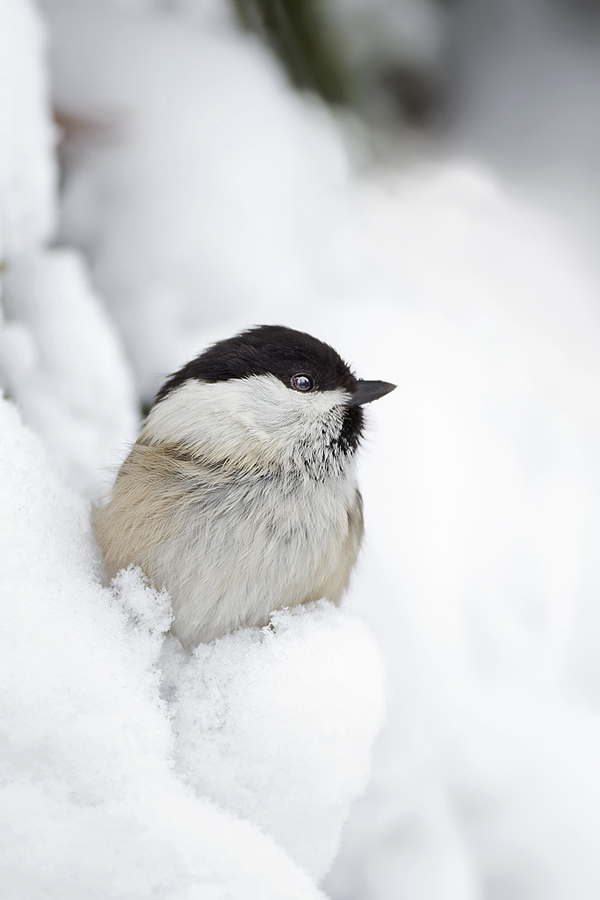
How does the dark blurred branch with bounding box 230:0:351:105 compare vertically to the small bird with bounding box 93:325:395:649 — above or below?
above

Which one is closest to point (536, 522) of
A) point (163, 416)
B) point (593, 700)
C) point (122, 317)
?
point (593, 700)

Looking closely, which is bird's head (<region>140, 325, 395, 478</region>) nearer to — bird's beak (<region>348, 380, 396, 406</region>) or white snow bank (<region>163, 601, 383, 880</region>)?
bird's beak (<region>348, 380, 396, 406</region>)

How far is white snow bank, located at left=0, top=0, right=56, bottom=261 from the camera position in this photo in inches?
51.3

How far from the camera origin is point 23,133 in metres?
1.38

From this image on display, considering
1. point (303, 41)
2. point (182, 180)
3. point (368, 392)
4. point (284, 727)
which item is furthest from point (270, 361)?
point (303, 41)

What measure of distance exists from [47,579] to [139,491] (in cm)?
17

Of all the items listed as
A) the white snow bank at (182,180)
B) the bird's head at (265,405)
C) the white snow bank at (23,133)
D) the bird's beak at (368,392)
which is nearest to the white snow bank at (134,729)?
the bird's head at (265,405)

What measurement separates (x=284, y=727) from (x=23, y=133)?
1.25 meters

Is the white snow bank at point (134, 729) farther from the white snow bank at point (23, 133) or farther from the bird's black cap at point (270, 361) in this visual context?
the white snow bank at point (23, 133)

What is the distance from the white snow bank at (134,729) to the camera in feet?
2.44

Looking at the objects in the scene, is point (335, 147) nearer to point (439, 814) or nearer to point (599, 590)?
A: point (599, 590)

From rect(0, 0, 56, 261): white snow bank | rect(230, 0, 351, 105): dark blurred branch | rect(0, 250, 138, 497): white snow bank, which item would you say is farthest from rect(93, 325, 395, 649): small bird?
rect(230, 0, 351, 105): dark blurred branch

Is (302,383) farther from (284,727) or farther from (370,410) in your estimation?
(284,727)

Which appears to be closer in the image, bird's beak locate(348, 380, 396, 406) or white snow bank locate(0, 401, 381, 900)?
white snow bank locate(0, 401, 381, 900)
